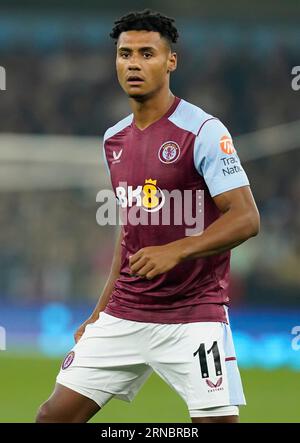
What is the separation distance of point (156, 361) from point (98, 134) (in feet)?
50.2

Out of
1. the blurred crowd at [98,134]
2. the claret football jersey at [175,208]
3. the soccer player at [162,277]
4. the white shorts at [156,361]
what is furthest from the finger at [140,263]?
the blurred crowd at [98,134]

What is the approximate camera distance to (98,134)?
2028cm

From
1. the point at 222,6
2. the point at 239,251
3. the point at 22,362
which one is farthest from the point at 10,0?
the point at 22,362

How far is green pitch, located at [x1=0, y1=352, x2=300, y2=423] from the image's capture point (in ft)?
29.0

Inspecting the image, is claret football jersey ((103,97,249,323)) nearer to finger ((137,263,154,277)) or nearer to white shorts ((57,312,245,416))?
white shorts ((57,312,245,416))

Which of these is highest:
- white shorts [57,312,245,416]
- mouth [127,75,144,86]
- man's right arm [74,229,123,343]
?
mouth [127,75,144,86]

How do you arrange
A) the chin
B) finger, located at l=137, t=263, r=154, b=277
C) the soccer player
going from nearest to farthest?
finger, located at l=137, t=263, r=154, b=277 < the soccer player < the chin

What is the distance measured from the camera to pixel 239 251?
1764cm

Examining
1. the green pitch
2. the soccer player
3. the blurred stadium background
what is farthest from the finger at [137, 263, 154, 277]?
the blurred stadium background

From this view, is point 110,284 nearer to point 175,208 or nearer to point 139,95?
point 175,208

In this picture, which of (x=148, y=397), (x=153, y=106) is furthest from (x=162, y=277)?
(x=148, y=397)

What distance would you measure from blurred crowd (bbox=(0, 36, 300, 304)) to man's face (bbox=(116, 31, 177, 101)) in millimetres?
11988

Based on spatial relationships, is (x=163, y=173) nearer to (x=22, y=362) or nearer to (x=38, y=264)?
(x=22, y=362)

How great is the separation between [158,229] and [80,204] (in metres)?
13.3
